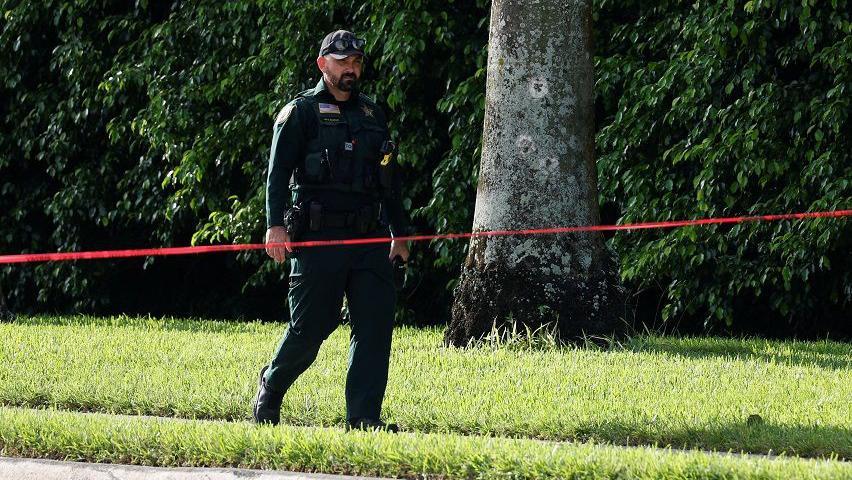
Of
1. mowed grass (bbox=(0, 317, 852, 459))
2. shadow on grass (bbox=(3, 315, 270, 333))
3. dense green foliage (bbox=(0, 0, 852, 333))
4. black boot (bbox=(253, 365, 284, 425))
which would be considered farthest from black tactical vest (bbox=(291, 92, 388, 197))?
shadow on grass (bbox=(3, 315, 270, 333))

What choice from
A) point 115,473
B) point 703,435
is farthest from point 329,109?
point 703,435

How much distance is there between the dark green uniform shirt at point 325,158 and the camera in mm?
6203

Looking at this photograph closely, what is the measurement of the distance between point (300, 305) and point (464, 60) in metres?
6.13

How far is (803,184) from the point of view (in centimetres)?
1032

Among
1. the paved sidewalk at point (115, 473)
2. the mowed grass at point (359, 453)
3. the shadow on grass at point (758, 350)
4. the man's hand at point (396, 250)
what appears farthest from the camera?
the shadow on grass at point (758, 350)

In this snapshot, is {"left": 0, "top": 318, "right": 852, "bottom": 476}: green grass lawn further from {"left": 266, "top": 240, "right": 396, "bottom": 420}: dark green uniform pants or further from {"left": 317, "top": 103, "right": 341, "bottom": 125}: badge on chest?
{"left": 317, "top": 103, "right": 341, "bottom": 125}: badge on chest

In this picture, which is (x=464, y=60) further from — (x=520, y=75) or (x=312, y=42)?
(x=520, y=75)

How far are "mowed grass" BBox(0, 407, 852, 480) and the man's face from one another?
5.01 ft

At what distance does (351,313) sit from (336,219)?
1.48ft

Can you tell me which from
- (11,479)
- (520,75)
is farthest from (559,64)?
(11,479)

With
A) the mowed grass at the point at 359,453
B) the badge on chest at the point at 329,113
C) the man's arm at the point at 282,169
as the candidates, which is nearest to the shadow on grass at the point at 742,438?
the mowed grass at the point at 359,453

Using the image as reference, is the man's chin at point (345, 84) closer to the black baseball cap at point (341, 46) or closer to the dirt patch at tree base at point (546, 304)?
the black baseball cap at point (341, 46)

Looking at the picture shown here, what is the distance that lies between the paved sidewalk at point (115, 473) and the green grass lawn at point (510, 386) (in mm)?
977

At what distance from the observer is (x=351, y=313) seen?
6344 millimetres
